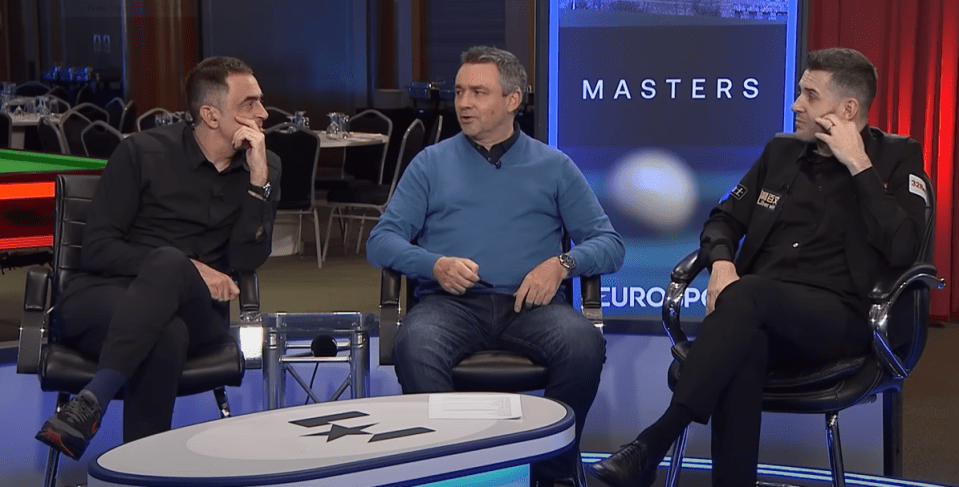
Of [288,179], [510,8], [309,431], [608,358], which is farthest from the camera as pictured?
[510,8]

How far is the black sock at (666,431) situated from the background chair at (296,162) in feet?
14.5

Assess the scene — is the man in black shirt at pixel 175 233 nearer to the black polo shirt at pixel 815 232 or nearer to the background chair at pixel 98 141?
the black polo shirt at pixel 815 232

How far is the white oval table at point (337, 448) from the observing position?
2.23 metres

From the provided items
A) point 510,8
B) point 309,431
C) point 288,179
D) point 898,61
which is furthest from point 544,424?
point 510,8

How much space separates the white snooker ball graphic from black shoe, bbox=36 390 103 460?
7.08 ft

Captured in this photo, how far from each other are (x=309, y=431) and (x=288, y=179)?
4.89 meters

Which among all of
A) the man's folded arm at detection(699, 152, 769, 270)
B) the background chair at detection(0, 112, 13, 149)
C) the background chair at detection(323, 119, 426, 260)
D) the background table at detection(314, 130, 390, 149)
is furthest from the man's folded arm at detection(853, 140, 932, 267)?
the background chair at detection(0, 112, 13, 149)

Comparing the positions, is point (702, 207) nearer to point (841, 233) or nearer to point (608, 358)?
point (608, 358)

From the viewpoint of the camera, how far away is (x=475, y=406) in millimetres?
2662

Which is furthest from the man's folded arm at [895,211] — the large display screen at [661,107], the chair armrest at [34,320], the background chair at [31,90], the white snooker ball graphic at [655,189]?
Result: the background chair at [31,90]

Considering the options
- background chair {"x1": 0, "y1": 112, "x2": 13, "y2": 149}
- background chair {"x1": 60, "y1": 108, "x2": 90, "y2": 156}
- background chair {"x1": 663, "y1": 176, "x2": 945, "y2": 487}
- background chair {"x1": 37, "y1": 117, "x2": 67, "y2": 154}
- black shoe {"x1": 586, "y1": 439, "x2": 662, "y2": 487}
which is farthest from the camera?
background chair {"x1": 0, "y1": 112, "x2": 13, "y2": 149}

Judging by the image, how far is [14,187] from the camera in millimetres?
4406

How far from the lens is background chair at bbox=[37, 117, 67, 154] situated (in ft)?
24.8

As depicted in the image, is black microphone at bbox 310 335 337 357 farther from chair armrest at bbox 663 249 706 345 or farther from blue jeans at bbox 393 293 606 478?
chair armrest at bbox 663 249 706 345
